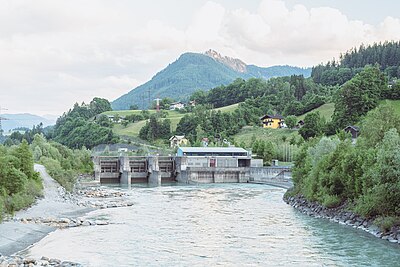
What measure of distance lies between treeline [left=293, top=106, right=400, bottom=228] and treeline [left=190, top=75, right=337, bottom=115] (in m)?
75.9

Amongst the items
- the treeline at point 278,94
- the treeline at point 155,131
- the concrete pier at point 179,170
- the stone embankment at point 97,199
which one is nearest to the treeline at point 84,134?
the treeline at point 155,131

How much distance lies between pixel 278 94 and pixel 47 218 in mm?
→ 118136

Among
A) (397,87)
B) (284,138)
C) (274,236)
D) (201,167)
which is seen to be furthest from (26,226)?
(397,87)

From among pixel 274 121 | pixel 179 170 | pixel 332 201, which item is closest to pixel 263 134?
pixel 274 121

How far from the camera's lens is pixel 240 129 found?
12888 centimetres

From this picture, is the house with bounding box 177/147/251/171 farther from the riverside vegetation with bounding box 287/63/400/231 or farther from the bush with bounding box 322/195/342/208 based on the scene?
the bush with bounding box 322/195/342/208

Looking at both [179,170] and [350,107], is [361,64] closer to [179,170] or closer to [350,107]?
[350,107]

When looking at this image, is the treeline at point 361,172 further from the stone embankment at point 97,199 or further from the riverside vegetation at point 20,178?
the riverside vegetation at point 20,178

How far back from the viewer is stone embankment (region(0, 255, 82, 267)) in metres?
24.1

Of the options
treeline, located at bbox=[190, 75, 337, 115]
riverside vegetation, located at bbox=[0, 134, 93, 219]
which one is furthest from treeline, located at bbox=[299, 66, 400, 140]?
riverside vegetation, located at bbox=[0, 134, 93, 219]

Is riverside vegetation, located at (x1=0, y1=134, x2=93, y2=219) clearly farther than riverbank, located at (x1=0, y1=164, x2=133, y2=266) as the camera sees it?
Yes

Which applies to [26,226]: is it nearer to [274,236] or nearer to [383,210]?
[274,236]

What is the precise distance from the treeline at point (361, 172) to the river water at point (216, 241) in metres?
2.33

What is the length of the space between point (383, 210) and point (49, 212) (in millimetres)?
25358
